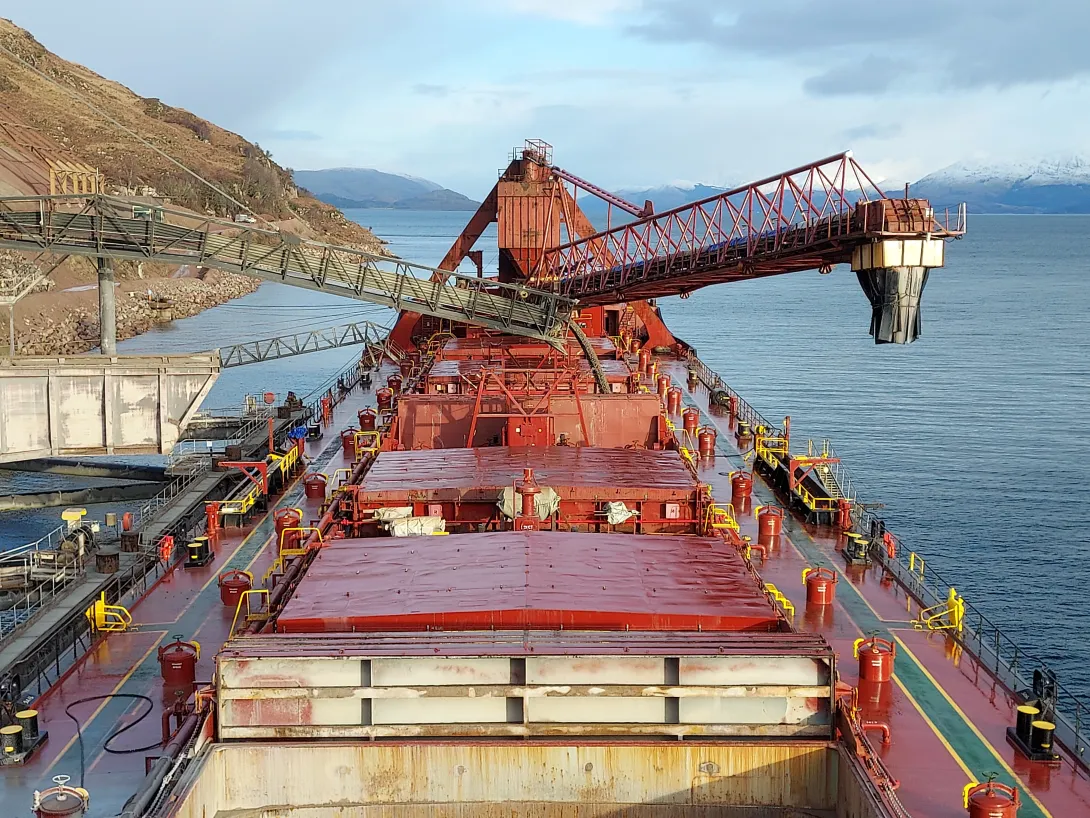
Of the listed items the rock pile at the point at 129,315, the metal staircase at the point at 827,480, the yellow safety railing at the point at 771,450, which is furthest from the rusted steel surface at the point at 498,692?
the rock pile at the point at 129,315

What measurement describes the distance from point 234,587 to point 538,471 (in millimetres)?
6948

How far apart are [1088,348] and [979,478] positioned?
50.5 meters

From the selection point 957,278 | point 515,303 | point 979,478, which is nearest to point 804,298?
point 957,278

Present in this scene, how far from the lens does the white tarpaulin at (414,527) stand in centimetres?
2188

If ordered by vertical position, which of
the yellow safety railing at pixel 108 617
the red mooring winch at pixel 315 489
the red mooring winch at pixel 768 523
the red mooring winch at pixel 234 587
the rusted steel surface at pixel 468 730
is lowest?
the yellow safety railing at pixel 108 617

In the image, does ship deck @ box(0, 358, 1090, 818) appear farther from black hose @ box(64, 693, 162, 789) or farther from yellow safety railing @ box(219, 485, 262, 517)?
yellow safety railing @ box(219, 485, 262, 517)

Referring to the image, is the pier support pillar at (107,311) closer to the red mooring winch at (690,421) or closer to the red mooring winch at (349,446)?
the red mooring winch at (349,446)

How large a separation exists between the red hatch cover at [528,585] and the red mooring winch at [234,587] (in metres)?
4.61

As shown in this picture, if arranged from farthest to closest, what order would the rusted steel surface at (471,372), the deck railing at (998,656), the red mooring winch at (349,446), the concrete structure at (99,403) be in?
the red mooring winch at (349,446), the rusted steel surface at (471,372), the concrete structure at (99,403), the deck railing at (998,656)

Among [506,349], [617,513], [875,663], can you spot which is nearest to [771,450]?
[506,349]

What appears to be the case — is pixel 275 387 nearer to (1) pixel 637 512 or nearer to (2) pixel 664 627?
(1) pixel 637 512

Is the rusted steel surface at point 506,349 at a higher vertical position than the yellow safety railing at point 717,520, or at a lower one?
higher

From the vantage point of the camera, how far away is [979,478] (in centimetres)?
5175

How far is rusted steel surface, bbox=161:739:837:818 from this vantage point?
14203 mm
